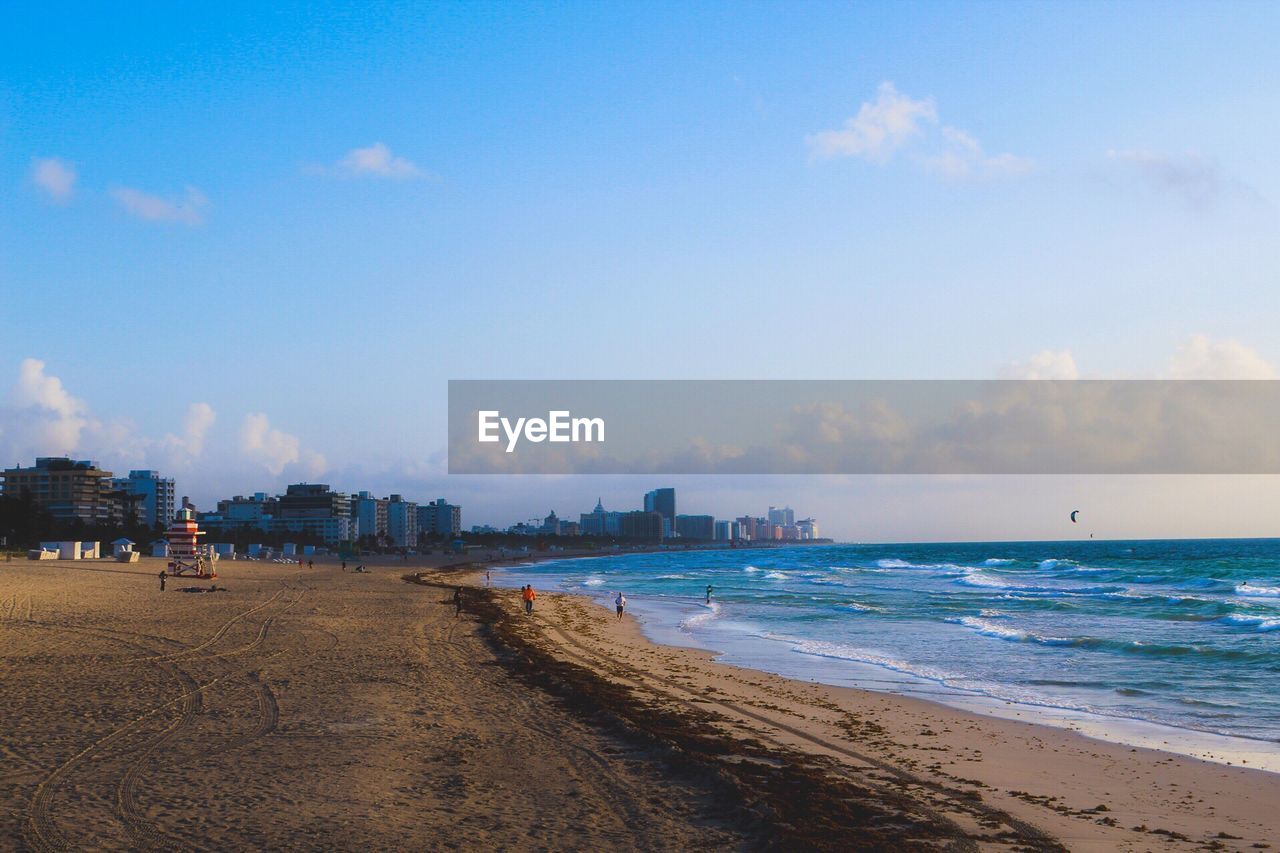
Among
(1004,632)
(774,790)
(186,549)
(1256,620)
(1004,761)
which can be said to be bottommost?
(1004,632)

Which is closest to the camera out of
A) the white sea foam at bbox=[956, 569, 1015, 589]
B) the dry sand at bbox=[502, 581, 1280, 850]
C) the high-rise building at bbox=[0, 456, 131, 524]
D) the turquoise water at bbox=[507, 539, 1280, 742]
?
the dry sand at bbox=[502, 581, 1280, 850]

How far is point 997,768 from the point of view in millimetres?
→ 13555

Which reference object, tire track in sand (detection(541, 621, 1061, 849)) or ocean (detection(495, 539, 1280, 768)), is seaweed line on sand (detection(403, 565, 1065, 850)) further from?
ocean (detection(495, 539, 1280, 768))

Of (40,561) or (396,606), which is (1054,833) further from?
(40,561)

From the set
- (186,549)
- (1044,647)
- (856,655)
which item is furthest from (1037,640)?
(186,549)

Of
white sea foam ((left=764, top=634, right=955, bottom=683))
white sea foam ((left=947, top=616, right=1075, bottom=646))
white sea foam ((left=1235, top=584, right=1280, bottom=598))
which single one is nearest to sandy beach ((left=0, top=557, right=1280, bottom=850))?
white sea foam ((left=764, top=634, right=955, bottom=683))

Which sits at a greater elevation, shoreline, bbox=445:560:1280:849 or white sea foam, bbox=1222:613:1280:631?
shoreline, bbox=445:560:1280:849

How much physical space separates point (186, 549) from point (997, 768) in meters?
47.2

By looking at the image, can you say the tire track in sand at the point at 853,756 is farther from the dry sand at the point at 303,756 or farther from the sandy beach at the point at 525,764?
the dry sand at the point at 303,756

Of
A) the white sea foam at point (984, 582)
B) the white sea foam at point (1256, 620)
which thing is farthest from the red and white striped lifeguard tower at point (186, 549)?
the white sea foam at point (984, 582)

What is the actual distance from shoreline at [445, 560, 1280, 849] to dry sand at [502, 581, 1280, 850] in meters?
0.02

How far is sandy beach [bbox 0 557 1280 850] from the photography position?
31.2ft

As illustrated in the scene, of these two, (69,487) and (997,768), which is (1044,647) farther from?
(69,487)

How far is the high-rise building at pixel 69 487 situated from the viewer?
185m
